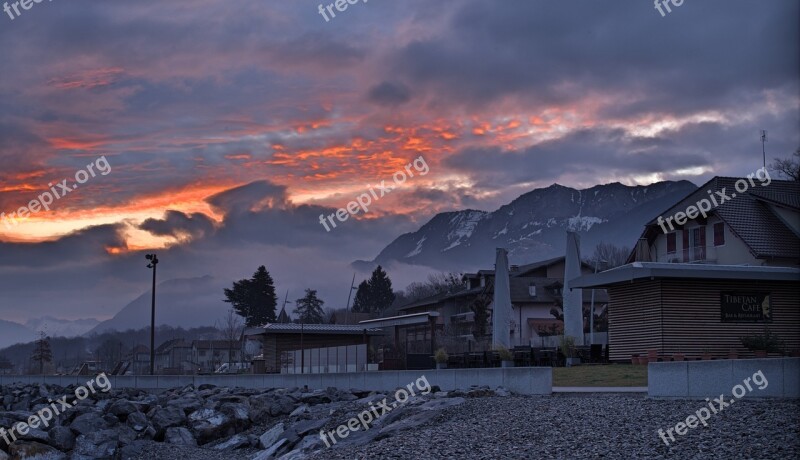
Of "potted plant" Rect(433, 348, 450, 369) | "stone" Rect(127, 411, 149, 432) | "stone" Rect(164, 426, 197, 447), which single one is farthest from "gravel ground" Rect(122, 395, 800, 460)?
"potted plant" Rect(433, 348, 450, 369)

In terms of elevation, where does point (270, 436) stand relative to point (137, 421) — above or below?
above

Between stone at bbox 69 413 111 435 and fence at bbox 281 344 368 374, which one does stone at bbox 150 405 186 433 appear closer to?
stone at bbox 69 413 111 435

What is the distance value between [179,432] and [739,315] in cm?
1846

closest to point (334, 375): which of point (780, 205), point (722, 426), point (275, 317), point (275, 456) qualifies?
point (275, 456)

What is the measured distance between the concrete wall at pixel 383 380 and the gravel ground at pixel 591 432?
2337 mm

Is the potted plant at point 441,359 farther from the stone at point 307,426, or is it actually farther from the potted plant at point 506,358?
the stone at point 307,426

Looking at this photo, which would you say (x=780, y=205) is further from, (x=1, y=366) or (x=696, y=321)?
(x=1, y=366)

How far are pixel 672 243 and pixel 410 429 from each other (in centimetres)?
3782

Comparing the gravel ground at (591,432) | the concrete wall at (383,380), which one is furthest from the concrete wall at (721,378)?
the concrete wall at (383,380)

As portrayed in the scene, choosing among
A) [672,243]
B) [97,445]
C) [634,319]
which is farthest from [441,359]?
[672,243]

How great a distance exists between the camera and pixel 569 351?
30.5m

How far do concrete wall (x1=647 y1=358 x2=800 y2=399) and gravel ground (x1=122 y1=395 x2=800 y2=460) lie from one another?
0.46m

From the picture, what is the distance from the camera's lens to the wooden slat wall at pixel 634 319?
2947cm

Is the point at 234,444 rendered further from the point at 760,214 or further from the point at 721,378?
the point at 760,214
